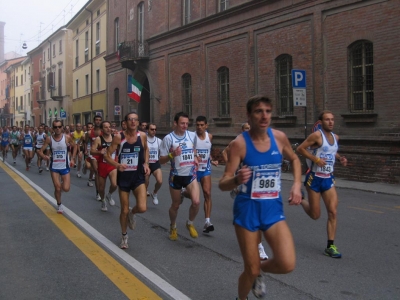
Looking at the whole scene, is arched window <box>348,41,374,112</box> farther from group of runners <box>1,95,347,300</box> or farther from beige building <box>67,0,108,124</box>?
beige building <box>67,0,108,124</box>

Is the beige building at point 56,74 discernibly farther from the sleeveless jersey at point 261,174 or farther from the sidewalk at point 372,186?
the sleeveless jersey at point 261,174

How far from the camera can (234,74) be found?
22297 millimetres

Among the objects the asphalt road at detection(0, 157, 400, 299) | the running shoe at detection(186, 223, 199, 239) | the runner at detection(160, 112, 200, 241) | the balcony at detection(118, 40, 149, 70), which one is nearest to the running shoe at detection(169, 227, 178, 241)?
the runner at detection(160, 112, 200, 241)

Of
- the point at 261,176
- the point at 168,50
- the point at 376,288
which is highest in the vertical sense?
the point at 168,50

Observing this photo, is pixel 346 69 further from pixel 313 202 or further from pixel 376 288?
pixel 376 288

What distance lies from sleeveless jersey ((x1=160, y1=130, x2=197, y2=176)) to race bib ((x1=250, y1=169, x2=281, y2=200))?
334 centimetres

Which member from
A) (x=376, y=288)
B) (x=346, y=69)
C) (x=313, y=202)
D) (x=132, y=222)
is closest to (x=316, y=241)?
(x=313, y=202)

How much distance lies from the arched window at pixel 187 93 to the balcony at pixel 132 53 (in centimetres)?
478

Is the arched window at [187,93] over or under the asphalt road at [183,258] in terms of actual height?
over

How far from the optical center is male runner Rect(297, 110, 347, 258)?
21.3 feet

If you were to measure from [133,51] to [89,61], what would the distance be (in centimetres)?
1369

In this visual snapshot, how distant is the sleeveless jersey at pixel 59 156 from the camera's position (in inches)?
391

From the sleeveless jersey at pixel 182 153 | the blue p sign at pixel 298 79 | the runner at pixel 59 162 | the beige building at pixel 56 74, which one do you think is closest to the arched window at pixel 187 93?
the blue p sign at pixel 298 79

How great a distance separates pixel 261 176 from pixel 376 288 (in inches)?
81.4
